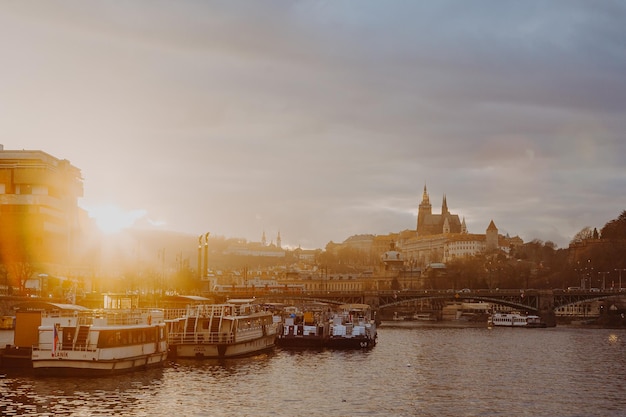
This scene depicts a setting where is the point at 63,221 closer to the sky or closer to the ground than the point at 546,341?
closer to the sky

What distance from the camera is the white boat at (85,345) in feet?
211

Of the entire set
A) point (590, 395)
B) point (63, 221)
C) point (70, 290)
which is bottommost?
point (590, 395)

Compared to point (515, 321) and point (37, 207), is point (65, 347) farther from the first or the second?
point (515, 321)

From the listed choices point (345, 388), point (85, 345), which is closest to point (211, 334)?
point (85, 345)

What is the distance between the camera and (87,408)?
2106 inches

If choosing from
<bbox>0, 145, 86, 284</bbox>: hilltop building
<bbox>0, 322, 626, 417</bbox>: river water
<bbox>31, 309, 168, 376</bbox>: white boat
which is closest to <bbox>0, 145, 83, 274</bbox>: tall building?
<bbox>0, 145, 86, 284</bbox>: hilltop building

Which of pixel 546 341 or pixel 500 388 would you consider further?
pixel 546 341

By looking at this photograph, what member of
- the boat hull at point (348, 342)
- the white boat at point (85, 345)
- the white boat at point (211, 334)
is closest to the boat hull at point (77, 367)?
the white boat at point (85, 345)

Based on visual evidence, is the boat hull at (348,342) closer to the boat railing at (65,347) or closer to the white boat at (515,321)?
the boat railing at (65,347)

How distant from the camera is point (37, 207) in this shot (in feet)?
420

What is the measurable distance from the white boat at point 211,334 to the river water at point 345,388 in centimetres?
183

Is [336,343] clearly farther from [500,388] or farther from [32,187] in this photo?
[32,187]

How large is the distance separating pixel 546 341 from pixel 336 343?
3398 centimetres

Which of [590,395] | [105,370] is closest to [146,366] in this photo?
[105,370]
